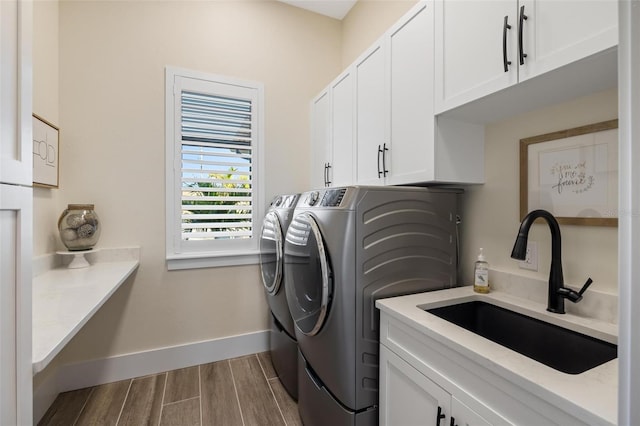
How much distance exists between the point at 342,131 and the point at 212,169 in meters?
1.09

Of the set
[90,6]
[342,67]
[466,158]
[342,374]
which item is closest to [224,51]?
[90,6]

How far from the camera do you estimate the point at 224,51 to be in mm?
2438

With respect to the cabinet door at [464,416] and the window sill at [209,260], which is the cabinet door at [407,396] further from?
the window sill at [209,260]

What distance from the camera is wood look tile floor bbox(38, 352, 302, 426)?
1.69 meters

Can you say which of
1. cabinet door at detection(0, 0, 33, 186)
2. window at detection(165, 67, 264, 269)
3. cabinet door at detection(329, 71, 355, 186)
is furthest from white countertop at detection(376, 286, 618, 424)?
window at detection(165, 67, 264, 269)

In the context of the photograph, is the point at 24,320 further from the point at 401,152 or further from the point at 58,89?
the point at 58,89

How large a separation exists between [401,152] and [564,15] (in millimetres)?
784

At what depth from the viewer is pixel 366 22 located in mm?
2461

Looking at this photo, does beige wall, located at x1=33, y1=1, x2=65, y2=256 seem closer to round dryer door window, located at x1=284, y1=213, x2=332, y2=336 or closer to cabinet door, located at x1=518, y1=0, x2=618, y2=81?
round dryer door window, located at x1=284, y1=213, x2=332, y2=336

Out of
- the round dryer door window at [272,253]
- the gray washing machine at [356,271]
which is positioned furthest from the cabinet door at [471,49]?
the round dryer door window at [272,253]

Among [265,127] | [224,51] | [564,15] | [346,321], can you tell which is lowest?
[346,321]

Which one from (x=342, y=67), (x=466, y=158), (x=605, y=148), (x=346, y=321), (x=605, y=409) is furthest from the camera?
(x=342, y=67)

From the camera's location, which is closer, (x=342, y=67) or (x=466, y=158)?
(x=466, y=158)

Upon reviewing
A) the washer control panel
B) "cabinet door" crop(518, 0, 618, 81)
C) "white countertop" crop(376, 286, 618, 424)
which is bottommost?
"white countertop" crop(376, 286, 618, 424)
